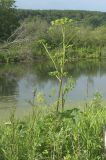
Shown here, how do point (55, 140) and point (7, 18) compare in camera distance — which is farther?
point (7, 18)

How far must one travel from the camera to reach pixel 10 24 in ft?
122

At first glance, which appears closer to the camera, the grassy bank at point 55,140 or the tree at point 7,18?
the grassy bank at point 55,140

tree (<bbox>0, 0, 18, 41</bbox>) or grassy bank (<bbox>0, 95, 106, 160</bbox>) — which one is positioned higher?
grassy bank (<bbox>0, 95, 106, 160</bbox>)

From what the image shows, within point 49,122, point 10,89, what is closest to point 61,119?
point 49,122

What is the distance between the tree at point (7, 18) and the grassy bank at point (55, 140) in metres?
30.8

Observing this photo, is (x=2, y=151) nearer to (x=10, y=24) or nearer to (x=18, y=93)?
(x=18, y=93)

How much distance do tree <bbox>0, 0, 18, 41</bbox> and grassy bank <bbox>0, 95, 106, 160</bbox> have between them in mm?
30822

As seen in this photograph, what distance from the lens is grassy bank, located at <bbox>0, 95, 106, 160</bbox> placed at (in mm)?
3107

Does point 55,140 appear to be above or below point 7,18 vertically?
above

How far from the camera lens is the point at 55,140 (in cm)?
327

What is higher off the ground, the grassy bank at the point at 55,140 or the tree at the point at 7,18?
the grassy bank at the point at 55,140

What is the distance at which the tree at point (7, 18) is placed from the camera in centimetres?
3516

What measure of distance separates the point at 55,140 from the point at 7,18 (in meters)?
35.7

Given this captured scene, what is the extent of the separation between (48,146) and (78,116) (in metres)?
0.40
